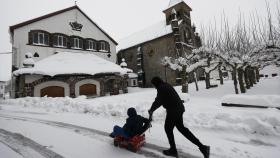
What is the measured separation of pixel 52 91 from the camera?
2156 centimetres

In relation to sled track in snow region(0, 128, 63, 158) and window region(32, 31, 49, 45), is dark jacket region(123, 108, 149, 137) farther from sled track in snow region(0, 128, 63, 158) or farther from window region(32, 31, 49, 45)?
window region(32, 31, 49, 45)

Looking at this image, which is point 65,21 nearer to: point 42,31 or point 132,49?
point 42,31

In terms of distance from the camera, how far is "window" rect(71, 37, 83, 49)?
25.8m

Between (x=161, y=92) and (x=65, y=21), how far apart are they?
2417 cm

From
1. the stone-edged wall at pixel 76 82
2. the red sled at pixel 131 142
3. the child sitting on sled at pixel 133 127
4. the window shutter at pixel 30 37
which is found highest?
the window shutter at pixel 30 37

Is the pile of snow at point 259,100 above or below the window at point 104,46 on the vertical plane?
below

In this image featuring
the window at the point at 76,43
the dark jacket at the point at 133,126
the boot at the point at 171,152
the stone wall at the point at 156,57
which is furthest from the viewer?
the stone wall at the point at 156,57

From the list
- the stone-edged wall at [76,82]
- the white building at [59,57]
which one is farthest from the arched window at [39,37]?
the stone-edged wall at [76,82]

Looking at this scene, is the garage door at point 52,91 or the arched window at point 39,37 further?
the arched window at point 39,37

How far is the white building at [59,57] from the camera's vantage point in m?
20.5

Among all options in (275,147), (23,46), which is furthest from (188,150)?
(23,46)

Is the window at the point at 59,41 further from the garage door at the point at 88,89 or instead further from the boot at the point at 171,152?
the boot at the point at 171,152

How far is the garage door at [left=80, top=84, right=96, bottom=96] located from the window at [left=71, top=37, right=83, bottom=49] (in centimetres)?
568

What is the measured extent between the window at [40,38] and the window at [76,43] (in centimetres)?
307
